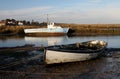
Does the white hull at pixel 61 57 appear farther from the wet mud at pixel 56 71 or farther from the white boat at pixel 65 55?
the wet mud at pixel 56 71

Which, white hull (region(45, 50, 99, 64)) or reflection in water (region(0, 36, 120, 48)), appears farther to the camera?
reflection in water (region(0, 36, 120, 48))

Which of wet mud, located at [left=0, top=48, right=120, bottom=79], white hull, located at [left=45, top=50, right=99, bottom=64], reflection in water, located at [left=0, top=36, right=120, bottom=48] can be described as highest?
white hull, located at [left=45, top=50, right=99, bottom=64]

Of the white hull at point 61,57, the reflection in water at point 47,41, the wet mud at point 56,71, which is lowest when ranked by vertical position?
the reflection in water at point 47,41

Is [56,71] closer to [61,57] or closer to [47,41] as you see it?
[61,57]

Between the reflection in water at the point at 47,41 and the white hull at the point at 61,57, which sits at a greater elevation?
the white hull at the point at 61,57

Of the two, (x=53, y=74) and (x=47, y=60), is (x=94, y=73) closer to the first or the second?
(x=53, y=74)

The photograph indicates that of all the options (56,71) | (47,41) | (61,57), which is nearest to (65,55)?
(61,57)

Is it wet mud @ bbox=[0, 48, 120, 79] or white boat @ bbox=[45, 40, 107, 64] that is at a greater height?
white boat @ bbox=[45, 40, 107, 64]

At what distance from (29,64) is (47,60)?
1795 mm

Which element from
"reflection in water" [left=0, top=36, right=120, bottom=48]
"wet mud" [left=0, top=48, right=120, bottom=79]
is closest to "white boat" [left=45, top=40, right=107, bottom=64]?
"wet mud" [left=0, top=48, right=120, bottom=79]

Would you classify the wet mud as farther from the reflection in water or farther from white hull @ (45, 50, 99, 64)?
the reflection in water

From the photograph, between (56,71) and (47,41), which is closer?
(56,71)

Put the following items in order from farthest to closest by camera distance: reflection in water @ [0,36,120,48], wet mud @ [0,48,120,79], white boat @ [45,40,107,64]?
reflection in water @ [0,36,120,48], white boat @ [45,40,107,64], wet mud @ [0,48,120,79]

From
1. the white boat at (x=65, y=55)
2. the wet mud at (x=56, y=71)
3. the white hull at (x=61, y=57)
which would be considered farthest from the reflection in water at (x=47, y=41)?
the wet mud at (x=56, y=71)
